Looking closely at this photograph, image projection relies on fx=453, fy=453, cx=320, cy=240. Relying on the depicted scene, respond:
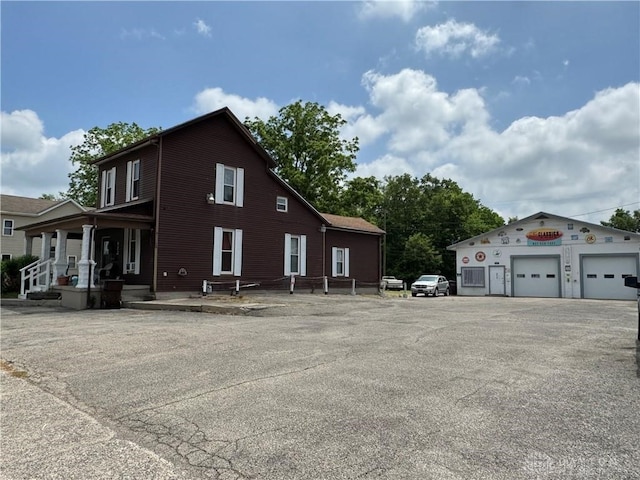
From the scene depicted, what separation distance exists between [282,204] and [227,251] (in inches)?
158

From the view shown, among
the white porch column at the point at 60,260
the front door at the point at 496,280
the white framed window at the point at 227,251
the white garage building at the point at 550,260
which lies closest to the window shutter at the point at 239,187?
the white framed window at the point at 227,251

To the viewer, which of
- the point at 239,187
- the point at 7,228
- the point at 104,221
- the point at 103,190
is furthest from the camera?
the point at 7,228

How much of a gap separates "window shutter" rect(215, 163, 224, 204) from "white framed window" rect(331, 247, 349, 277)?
8.28m

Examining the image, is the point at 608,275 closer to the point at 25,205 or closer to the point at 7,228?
the point at 7,228

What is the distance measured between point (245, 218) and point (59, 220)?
722cm

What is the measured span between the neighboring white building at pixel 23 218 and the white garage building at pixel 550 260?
3001 centimetres

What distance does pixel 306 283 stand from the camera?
76.1 feet

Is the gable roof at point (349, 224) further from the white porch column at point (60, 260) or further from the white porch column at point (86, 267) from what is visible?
the white porch column at point (60, 260)

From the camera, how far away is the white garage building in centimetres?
2956

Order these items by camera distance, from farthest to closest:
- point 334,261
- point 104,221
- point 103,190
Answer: point 334,261 < point 103,190 < point 104,221

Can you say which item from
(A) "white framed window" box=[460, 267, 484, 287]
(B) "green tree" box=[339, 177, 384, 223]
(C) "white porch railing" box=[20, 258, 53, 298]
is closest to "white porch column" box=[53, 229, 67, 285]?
(C) "white porch railing" box=[20, 258, 53, 298]

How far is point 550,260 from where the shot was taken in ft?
106

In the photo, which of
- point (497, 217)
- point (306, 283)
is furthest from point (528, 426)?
point (497, 217)

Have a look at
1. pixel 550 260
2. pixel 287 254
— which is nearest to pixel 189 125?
pixel 287 254
